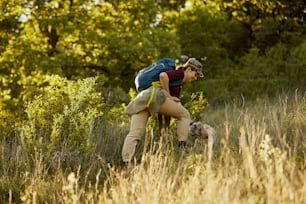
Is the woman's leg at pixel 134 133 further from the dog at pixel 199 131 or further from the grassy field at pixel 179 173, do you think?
the dog at pixel 199 131

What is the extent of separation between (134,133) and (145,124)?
22 cm

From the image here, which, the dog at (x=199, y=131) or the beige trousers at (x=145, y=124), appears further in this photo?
the dog at (x=199, y=131)

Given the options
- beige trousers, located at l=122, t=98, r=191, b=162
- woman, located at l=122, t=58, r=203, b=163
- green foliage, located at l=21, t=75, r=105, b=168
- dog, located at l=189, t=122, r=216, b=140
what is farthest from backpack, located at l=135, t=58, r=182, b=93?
dog, located at l=189, t=122, r=216, b=140

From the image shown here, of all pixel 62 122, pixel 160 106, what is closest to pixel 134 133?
pixel 160 106

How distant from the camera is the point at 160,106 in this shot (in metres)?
6.92

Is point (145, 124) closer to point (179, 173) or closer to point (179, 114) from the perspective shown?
point (179, 114)

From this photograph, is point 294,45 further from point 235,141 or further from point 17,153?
point 17,153

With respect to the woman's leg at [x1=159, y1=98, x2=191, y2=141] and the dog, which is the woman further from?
the dog

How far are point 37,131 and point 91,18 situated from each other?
244 inches

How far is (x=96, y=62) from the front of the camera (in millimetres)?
12969

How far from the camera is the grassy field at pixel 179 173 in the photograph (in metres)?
4.12

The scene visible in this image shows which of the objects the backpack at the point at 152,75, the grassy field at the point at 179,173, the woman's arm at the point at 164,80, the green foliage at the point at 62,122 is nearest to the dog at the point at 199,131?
the grassy field at the point at 179,173

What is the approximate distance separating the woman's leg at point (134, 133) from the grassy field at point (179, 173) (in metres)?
0.30

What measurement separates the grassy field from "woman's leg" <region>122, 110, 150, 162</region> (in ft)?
0.98
